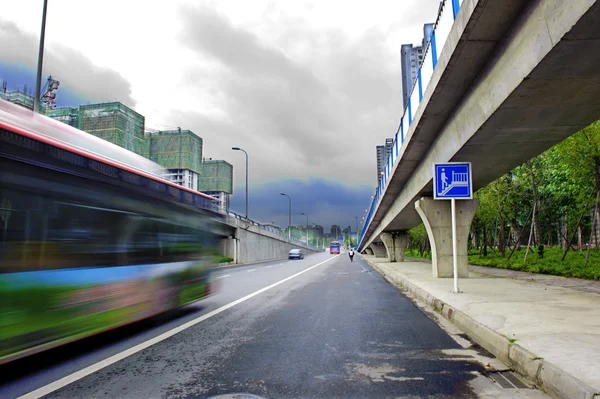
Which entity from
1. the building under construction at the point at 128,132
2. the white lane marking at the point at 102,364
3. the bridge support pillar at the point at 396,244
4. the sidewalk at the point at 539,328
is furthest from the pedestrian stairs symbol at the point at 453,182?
the bridge support pillar at the point at 396,244

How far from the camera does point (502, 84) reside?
300 inches

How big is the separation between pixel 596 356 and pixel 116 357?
5569 millimetres

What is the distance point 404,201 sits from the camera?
2091 centimetres

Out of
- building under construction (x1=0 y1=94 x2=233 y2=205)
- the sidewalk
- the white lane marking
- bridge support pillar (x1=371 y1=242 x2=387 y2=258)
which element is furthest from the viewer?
bridge support pillar (x1=371 y1=242 x2=387 y2=258)

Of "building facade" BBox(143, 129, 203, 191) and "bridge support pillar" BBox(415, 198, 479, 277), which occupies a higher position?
"building facade" BBox(143, 129, 203, 191)

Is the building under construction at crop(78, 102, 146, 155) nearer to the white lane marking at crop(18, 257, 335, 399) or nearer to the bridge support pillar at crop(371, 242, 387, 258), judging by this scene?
the white lane marking at crop(18, 257, 335, 399)

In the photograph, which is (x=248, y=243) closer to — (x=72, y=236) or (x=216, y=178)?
(x=216, y=178)

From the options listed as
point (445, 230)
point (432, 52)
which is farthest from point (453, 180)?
point (445, 230)

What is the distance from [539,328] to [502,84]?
4537mm

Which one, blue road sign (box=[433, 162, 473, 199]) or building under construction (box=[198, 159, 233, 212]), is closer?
blue road sign (box=[433, 162, 473, 199])

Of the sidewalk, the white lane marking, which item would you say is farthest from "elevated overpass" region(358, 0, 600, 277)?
the white lane marking

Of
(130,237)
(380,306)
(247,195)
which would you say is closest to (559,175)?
(380,306)

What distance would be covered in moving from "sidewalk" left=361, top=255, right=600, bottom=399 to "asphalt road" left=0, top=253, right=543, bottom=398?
0.36m

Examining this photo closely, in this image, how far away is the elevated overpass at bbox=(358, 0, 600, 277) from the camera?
19.5ft
